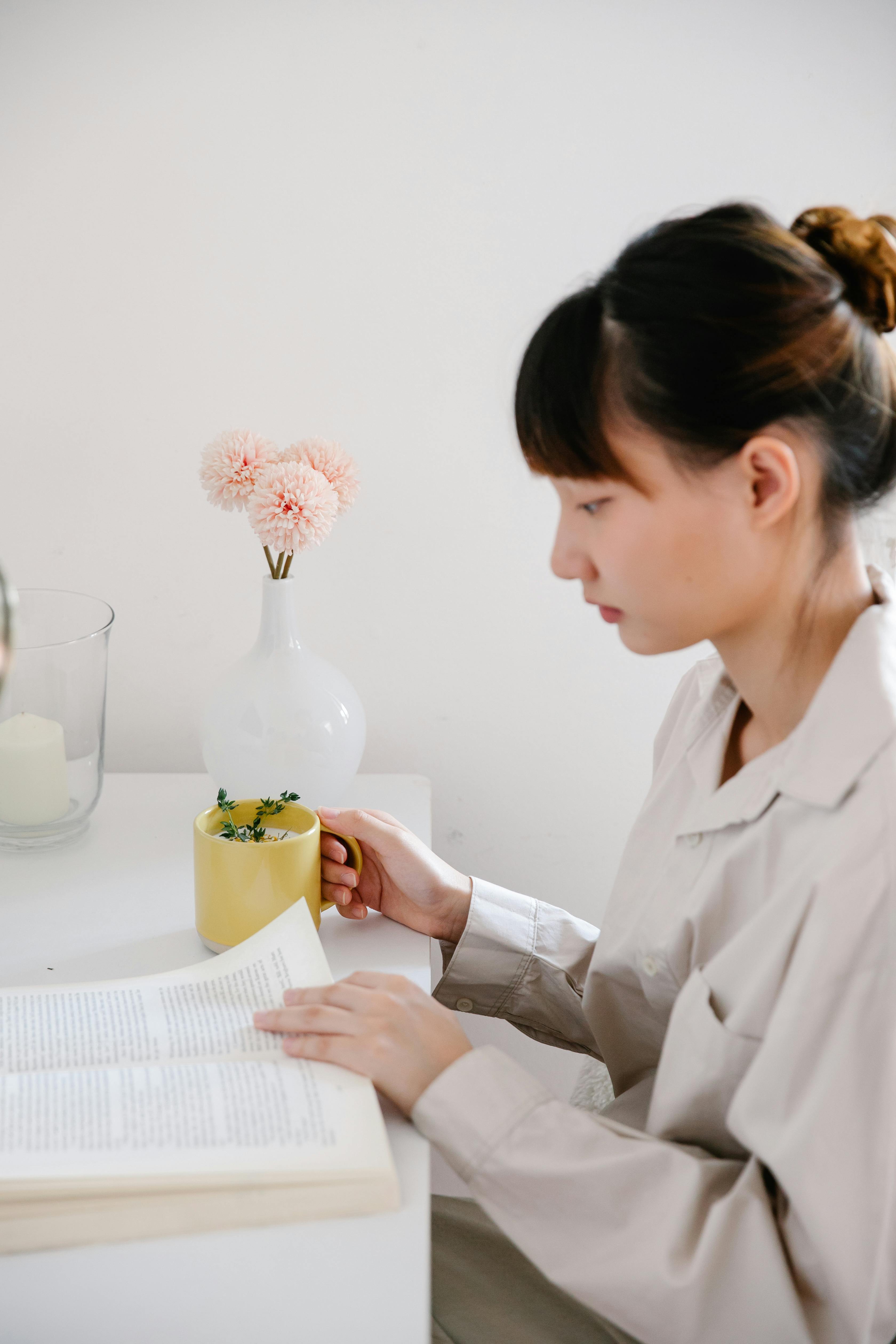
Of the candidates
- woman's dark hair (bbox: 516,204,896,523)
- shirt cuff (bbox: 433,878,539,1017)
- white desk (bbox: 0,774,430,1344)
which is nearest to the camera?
white desk (bbox: 0,774,430,1344)

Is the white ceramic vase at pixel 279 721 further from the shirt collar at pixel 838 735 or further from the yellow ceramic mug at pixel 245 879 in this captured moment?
the shirt collar at pixel 838 735

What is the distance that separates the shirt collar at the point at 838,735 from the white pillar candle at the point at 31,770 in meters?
0.60

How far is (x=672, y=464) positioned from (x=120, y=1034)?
467mm

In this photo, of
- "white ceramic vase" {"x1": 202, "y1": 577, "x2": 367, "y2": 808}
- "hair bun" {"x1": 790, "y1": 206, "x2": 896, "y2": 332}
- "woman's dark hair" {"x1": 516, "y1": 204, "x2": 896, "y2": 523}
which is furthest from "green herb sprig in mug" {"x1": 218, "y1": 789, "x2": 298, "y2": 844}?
"hair bun" {"x1": 790, "y1": 206, "x2": 896, "y2": 332}

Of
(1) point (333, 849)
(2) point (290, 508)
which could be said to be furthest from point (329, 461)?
(1) point (333, 849)

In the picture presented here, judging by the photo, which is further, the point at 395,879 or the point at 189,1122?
the point at 395,879

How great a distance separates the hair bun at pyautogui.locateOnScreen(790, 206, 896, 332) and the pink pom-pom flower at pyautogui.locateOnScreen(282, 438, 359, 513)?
434 millimetres

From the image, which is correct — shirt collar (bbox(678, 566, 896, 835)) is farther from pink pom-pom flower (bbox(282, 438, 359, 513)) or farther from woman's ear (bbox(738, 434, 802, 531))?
pink pom-pom flower (bbox(282, 438, 359, 513))

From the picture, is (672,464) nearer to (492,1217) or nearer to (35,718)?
(492,1217)

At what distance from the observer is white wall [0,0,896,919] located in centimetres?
105

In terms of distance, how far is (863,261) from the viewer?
1.97ft

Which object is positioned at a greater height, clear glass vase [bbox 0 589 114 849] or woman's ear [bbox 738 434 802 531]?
woman's ear [bbox 738 434 802 531]

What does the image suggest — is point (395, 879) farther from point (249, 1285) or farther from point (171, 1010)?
point (249, 1285)

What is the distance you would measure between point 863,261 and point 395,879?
55cm
